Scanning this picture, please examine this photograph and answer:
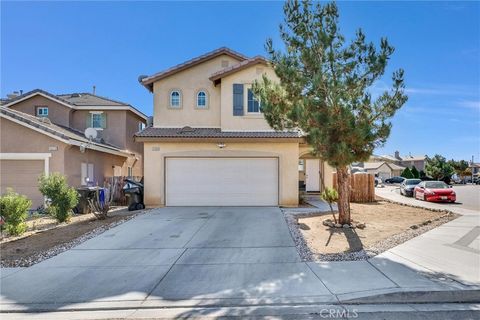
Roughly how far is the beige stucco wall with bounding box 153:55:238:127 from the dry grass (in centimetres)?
777

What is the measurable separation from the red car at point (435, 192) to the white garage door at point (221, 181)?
41.8ft

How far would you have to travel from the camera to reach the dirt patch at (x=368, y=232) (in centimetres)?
857

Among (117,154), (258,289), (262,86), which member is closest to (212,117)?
(262,86)

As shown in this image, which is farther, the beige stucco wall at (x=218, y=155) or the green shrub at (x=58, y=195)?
the beige stucco wall at (x=218, y=155)

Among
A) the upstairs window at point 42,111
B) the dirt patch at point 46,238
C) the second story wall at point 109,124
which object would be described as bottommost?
the dirt patch at point 46,238

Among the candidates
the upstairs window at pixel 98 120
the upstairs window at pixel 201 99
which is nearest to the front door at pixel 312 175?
the upstairs window at pixel 201 99

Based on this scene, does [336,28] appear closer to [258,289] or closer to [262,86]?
[262,86]

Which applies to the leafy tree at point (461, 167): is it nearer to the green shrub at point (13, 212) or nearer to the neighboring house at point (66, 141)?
the neighboring house at point (66, 141)

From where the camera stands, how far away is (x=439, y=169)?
52812 mm

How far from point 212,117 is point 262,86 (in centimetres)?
648

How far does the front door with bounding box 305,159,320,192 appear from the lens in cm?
2281

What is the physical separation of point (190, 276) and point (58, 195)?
7.84 meters

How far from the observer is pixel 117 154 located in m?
21.9
